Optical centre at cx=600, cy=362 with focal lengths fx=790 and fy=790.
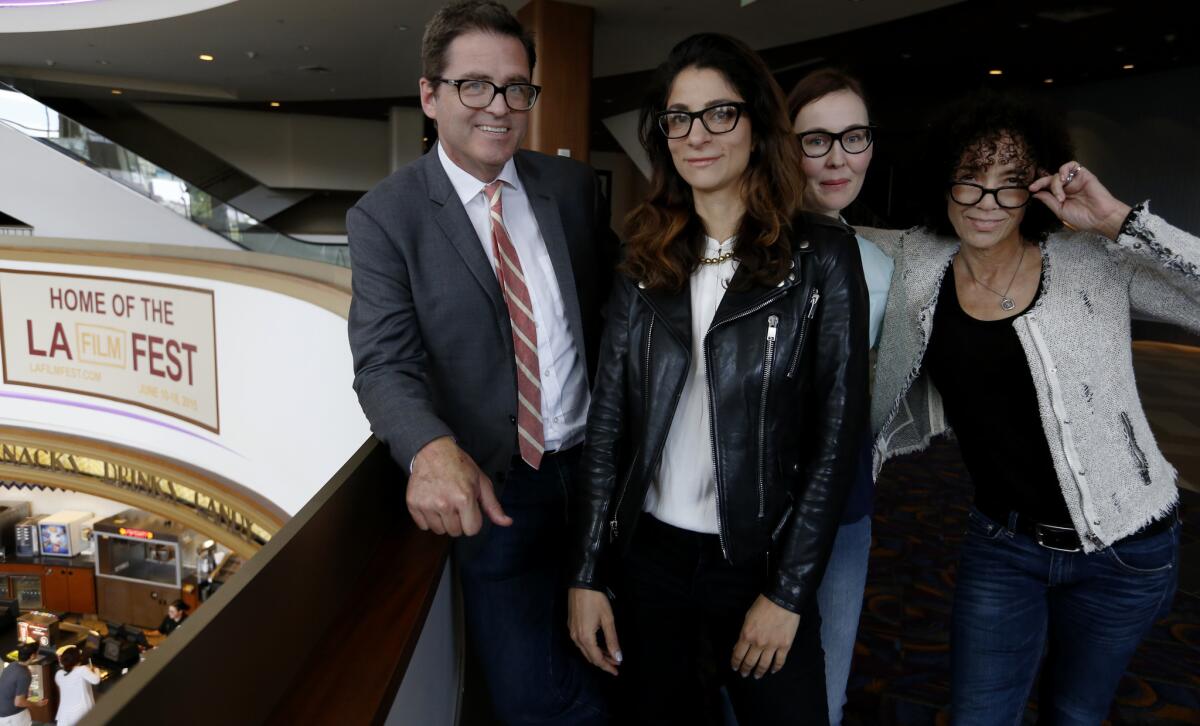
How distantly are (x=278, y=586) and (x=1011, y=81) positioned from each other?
532 inches

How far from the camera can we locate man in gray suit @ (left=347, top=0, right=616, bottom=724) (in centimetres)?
160

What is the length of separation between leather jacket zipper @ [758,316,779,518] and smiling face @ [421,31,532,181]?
2.44ft

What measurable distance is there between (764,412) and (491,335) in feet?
1.97

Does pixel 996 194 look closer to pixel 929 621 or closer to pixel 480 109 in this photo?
pixel 480 109

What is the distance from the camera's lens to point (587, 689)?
170 centimetres

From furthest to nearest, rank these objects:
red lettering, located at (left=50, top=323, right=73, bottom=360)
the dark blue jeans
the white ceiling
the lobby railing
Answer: red lettering, located at (left=50, top=323, right=73, bottom=360) → the white ceiling → the dark blue jeans → the lobby railing

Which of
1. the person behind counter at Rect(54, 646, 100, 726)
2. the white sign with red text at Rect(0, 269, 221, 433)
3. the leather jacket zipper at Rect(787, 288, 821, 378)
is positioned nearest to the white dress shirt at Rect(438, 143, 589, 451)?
the leather jacket zipper at Rect(787, 288, 821, 378)

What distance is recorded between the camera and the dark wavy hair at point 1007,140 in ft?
5.31

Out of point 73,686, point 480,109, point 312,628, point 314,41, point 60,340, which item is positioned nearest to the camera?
point 312,628

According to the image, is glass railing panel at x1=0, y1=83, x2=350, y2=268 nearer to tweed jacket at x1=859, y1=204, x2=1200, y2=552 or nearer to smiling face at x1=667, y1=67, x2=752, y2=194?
smiling face at x1=667, y1=67, x2=752, y2=194

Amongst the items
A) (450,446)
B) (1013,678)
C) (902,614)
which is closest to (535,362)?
(450,446)

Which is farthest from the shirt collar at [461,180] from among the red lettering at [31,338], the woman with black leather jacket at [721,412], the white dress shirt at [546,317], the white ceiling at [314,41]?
the red lettering at [31,338]

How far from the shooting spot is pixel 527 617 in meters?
1.61

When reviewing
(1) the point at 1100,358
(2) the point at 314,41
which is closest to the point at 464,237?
(1) the point at 1100,358
